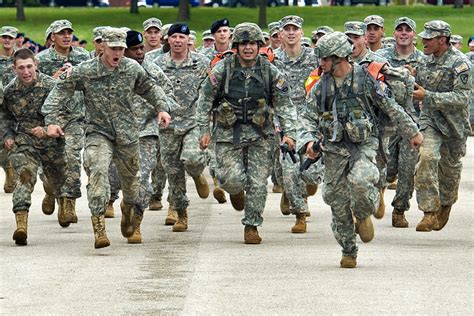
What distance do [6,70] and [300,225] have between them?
569 cm

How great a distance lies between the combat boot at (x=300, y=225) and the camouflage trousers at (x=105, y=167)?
1.75m

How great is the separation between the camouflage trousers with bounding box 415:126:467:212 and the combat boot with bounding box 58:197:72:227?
3.58 meters

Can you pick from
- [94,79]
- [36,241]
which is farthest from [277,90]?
[36,241]

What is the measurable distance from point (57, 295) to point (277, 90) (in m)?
4.18

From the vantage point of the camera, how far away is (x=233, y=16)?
70.4m

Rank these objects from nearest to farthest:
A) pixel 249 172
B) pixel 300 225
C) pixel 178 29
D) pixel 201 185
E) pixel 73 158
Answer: pixel 249 172 < pixel 300 225 < pixel 178 29 < pixel 73 158 < pixel 201 185

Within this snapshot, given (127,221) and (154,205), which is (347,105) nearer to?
(127,221)

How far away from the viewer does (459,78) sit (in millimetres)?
15406

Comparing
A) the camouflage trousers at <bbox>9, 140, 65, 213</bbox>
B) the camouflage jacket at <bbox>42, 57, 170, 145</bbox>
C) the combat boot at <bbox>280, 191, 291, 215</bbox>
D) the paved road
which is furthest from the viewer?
the combat boot at <bbox>280, 191, 291, 215</bbox>

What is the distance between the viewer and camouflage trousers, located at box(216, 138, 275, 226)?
1509 cm

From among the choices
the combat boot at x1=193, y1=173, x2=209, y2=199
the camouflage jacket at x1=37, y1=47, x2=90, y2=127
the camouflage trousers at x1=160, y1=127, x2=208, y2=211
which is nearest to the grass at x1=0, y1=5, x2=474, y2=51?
the camouflage jacket at x1=37, y1=47, x2=90, y2=127

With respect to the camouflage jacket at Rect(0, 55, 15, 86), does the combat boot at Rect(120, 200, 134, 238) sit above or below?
below

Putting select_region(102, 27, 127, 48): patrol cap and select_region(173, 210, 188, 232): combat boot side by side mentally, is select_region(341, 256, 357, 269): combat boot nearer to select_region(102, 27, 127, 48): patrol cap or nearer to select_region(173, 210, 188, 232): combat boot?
select_region(102, 27, 127, 48): patrol cap

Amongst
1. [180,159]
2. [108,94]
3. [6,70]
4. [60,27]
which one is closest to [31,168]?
[108,94]
